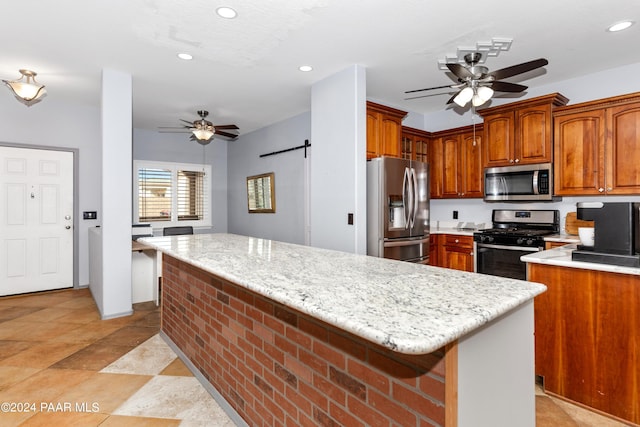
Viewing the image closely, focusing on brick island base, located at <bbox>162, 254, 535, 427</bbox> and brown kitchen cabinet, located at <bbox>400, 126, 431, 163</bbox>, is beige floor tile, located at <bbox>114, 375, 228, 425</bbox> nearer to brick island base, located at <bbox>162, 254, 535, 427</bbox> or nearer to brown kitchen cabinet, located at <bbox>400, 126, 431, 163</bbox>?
brick island base, located at <bbox>162, 254, 535, 427</bbox>

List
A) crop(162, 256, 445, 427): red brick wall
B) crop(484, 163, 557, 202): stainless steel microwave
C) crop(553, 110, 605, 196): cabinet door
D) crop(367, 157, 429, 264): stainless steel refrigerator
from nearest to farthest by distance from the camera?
1. crop(162, 256, 445, 427): red brick wall
2. crop(553, 110, 605, 196): cabinet door
3. crop(367, 157, 429, 264): stainless steel refrigerator
4. crop(484, 163, 557, 202): stainless steel microwave

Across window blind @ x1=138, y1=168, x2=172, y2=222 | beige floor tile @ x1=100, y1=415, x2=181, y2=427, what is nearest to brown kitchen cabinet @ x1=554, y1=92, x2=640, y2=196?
beige floor tile @ x1=100, y1=415, x2=181, y2=427

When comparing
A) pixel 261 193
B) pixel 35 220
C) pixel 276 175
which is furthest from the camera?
pixel 261 193

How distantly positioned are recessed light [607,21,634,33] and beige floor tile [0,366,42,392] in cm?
507

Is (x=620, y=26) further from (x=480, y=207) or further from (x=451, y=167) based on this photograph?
(x=480, y=207)

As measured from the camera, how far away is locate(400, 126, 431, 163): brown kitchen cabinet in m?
4.64

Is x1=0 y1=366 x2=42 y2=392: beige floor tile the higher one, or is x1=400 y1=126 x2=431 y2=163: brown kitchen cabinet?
x1=400 y1=126 x2=431 y2=163: brown kitchen cabinet

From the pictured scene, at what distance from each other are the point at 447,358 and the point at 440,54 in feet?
9.95

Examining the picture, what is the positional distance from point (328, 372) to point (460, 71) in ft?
8.43

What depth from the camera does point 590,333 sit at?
2.04 meters

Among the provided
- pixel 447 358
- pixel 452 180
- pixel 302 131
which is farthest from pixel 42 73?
pixel 452 180

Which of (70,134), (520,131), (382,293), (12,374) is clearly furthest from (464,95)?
(70,134)

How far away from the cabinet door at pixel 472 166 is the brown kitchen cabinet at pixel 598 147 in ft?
2.88

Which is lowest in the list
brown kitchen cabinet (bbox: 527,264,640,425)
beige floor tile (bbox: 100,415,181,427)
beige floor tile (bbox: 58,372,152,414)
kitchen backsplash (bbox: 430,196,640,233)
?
beige floor tile (bbox: 100,415,181,427)
